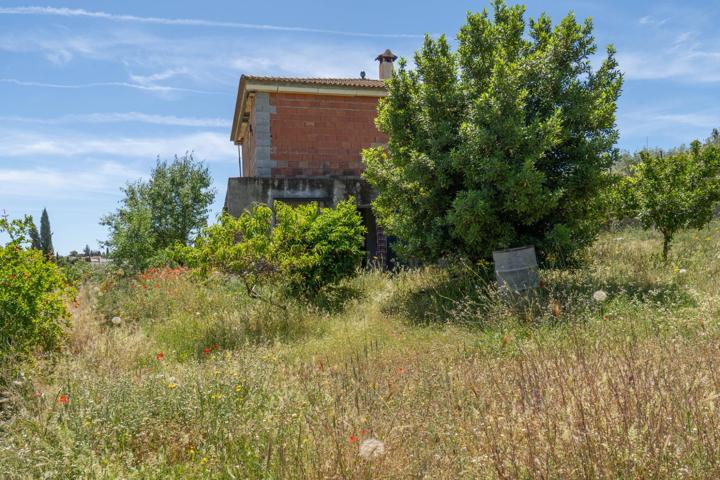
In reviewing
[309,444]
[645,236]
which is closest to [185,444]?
[309,444]

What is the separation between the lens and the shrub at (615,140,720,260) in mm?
11086

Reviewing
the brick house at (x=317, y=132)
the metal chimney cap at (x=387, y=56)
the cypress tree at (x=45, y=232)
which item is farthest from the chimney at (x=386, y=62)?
the cypress tree at (x=45, y=232)

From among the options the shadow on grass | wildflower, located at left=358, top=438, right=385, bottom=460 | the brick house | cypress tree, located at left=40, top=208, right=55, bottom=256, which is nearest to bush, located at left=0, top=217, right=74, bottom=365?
the shadow on grass

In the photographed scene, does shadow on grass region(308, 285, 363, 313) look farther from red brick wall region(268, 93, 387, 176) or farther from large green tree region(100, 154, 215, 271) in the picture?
large green tree region(100, 154, 215, 271)

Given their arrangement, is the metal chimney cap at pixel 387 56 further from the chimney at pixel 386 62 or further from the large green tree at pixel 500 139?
the large green tree at pixel 500 139

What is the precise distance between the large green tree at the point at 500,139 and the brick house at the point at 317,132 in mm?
5867

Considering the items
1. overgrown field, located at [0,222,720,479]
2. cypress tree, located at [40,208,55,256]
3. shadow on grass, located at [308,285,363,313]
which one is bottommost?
overgrown field, located at [0,222,720,479]

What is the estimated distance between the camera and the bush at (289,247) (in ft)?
31.6

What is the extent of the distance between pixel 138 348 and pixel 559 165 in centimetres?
715

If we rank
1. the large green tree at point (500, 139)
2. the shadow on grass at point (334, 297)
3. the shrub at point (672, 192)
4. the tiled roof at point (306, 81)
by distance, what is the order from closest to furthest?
the large green tree at point (500, 139), the shadow on grass at point (334, 297), the shrub at point (672, 192), the tiled roof at point (306, 81)

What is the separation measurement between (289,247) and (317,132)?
752 centimetres

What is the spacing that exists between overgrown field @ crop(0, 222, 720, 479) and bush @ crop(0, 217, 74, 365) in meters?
0.40

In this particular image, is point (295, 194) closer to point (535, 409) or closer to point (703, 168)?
point (703, 168)

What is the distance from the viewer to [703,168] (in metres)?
11.5
